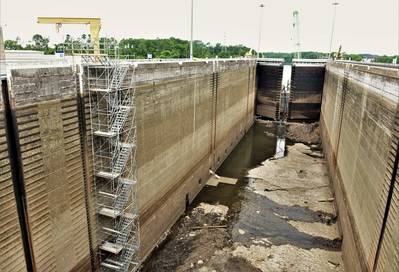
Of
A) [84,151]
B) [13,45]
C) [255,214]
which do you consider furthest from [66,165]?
[13,45]

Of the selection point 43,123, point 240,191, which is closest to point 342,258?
point 240,191

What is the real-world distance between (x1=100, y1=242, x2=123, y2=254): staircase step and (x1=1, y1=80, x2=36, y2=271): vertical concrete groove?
123 inches

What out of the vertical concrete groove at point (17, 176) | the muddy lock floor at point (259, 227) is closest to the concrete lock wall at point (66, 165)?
the vertical concrete groove at point (17, 176)

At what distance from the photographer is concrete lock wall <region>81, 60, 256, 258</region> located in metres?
14.1

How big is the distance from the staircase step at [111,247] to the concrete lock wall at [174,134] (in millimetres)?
2335

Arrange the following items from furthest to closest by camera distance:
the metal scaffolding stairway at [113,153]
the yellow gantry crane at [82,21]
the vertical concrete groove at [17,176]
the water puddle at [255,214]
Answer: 1. the water puddle at [255,214]
2. the yellow gantry crane at [82,21]
3. the metal scaffolding stairway at [113,153]
4. the vertical concrete groove at [17,176]

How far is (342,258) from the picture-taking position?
1491cm

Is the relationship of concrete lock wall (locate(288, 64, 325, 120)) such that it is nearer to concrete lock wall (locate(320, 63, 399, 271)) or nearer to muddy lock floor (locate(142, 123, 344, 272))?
muddy lock floor (locate(142, 123, 344, 272))

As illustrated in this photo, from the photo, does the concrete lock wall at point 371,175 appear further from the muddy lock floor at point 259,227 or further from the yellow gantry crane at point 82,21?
the yellow gantry crane at point 82,21

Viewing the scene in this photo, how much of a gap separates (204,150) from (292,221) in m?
7.89

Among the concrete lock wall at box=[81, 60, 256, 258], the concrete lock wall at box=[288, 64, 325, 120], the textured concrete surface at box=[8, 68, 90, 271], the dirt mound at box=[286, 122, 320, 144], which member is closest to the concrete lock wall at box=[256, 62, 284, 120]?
the concrete lock wall at box=[288, 64, 325, 120]

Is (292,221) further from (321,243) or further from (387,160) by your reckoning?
(387,160)

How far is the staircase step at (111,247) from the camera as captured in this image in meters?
11.4

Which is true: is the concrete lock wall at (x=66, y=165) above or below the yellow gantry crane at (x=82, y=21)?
below
